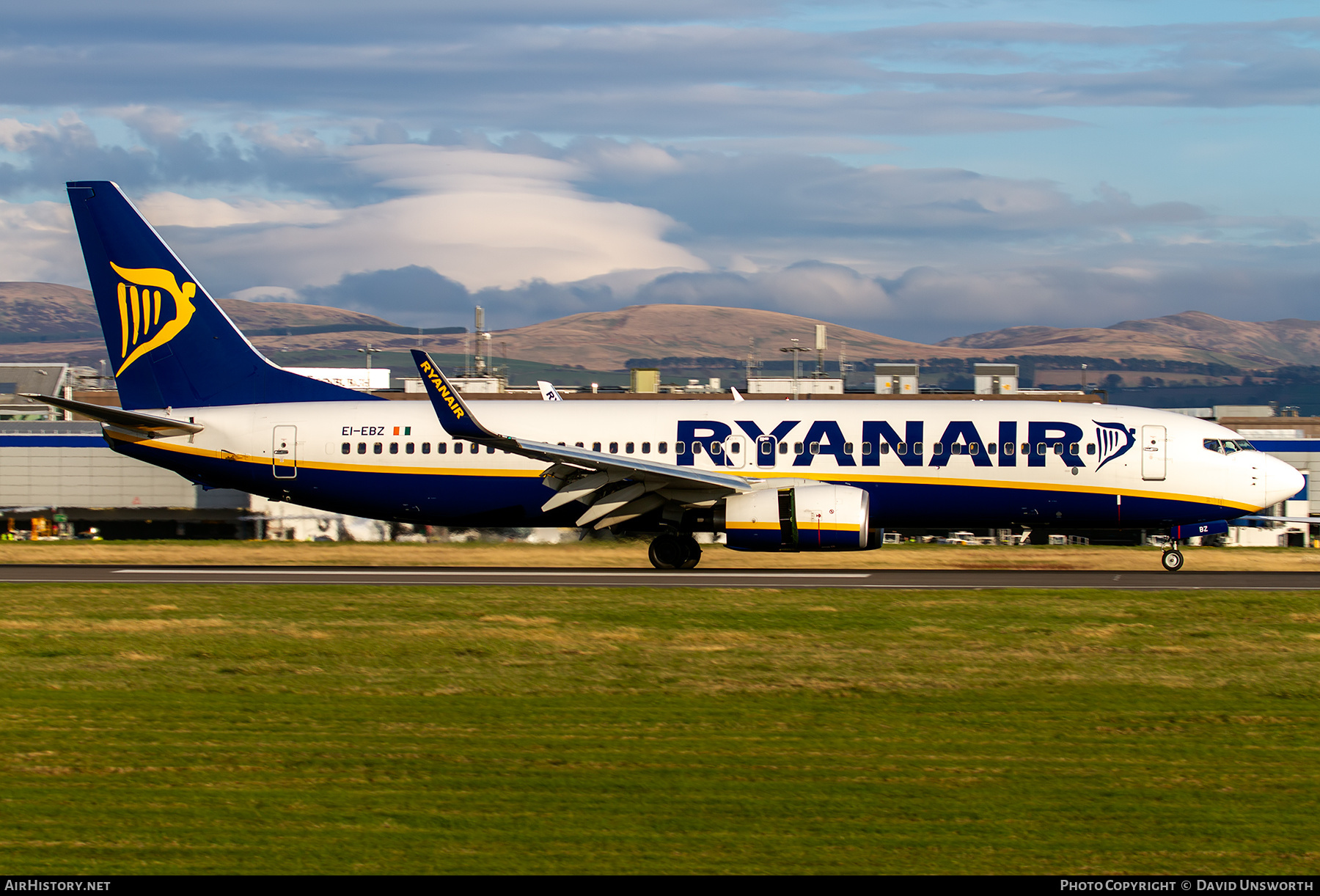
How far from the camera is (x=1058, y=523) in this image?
30.1 meters

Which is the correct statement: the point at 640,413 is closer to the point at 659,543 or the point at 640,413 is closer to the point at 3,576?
the point at 659,543

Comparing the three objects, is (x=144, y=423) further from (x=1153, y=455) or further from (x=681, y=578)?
(x=1153, y=455)

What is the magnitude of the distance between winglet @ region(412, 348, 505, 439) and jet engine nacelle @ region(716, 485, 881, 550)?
224 inches

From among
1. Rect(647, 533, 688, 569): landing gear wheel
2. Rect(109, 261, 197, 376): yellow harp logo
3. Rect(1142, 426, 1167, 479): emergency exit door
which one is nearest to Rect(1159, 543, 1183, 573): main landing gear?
Rect(1142, 426, 1167, 479): emergency exit door

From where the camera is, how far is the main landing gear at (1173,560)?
30.4m

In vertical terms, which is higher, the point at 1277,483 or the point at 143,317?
the point at 143,317

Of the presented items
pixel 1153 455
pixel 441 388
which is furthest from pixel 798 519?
pixel 1153 455

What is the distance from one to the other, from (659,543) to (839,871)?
72.4 ft

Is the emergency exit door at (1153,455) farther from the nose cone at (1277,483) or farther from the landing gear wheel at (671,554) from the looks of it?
the landing gear wheel at (671,554)

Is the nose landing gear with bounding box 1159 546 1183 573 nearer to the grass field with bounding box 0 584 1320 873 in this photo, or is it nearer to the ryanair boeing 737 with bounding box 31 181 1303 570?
the ryanair boeing 737 with bounding box 31 181 1303 570

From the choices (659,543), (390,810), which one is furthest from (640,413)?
(390,810)

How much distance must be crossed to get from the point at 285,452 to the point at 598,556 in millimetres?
9159

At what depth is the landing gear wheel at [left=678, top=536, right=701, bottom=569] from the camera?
30.5 meters

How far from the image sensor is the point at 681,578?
28000 mm
